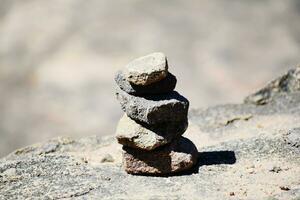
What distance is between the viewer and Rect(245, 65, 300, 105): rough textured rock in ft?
56.2

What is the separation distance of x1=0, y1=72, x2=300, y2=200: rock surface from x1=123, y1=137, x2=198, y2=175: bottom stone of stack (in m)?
0.17

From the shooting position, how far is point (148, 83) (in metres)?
11.0

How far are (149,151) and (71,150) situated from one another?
370 cm

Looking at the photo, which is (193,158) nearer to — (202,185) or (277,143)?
(202,185)

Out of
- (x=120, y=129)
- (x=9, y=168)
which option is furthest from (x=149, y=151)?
(x=9, y=168)

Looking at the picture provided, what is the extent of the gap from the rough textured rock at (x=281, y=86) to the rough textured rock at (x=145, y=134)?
6.38 metres

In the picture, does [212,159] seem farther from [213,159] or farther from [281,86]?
[281,86]

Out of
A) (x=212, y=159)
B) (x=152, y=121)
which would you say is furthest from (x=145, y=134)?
(x=212, y=159)

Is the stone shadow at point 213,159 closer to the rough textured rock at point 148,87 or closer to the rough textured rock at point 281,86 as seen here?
the rough textured rock at point 148,87

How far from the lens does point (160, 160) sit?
36.7 feet

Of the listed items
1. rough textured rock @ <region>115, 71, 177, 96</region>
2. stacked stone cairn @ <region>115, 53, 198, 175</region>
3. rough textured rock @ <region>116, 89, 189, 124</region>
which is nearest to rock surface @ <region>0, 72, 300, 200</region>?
stacked stone cairn @ <region>115, 53, 198, 175</region>

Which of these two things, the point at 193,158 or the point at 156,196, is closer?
the point at 156,196

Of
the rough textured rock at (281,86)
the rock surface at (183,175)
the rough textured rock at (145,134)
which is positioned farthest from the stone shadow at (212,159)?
the rough textured rock at (281,86)

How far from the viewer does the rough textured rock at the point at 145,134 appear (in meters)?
11.0
